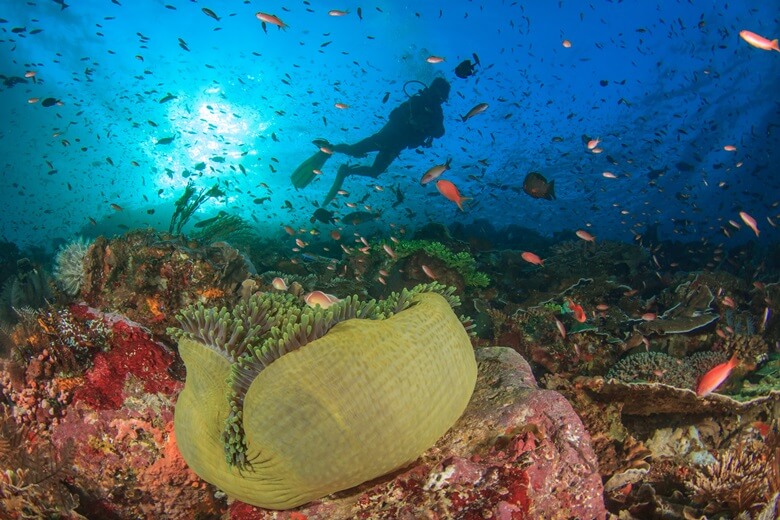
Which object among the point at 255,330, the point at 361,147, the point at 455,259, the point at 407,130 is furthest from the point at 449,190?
the point at 361,147

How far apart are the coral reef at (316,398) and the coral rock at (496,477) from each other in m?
0.20

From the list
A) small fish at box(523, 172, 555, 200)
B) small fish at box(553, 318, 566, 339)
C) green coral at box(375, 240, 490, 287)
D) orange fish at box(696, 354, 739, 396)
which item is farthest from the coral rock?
small fish at box(523, 172, 555, 200)

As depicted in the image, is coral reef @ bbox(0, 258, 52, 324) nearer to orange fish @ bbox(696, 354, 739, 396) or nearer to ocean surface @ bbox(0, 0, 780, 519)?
ocean surface @ bbox(0, 0, 780, 519)

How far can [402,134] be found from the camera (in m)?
17.9

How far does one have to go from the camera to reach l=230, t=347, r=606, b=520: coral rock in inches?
78.6

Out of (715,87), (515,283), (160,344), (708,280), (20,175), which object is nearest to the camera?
(160,344)

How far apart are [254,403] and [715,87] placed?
40723 millimetres

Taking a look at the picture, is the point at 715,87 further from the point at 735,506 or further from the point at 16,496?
the point at 16,496

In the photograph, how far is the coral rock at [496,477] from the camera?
1997 millimetres

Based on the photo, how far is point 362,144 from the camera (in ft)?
64.4

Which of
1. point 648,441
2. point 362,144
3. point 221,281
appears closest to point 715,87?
point 362,144

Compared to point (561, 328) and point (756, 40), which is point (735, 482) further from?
point (756, 40)

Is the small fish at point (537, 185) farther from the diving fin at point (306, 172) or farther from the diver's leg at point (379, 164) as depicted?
the diving fin at point (306, 172)

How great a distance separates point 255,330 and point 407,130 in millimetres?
16689
